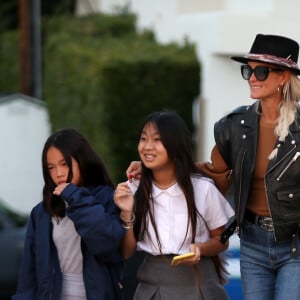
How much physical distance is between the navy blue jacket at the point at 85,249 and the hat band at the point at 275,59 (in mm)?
913

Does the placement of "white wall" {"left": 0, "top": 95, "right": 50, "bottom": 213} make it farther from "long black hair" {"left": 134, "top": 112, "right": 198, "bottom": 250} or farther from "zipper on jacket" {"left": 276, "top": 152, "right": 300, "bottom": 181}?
"zipper on jacket" {"left": 276, "top": 152, "right": 300, "bottom": 181}

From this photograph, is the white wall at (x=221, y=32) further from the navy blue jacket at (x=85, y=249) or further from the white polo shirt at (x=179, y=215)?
the navy blue jacket at (x=85, y=249)

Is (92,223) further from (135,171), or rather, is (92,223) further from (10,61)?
(10,61)

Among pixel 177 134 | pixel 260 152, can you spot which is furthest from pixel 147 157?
pixel 260 152

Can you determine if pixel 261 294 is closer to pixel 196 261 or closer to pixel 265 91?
pixel 196 261

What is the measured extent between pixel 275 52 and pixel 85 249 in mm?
1232

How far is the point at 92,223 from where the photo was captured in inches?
166

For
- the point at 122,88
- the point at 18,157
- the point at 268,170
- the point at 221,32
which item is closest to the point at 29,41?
the point at 18,157

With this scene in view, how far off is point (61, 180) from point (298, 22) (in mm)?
8958

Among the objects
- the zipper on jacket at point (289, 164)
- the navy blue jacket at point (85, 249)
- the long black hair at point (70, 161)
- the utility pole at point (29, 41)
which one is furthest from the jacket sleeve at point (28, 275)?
the utility pole at point (29, 41)

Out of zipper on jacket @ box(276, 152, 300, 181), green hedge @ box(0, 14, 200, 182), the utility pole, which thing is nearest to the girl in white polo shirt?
zipper on jacket @ box(276, 152, 300, 181)

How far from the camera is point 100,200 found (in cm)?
441

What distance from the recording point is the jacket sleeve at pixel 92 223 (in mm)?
4223

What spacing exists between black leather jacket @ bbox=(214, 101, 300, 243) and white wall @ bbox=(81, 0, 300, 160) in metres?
8.63
